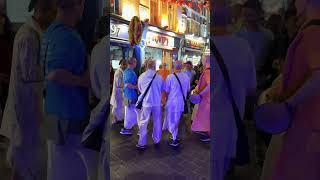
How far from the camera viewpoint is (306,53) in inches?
46.0

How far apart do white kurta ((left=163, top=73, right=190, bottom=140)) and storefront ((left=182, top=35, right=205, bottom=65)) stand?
0.22 ft

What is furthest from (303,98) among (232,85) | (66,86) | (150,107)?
(66,86)

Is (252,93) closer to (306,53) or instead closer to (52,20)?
(306,53)

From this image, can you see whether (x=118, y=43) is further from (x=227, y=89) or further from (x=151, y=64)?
(x=227, y=89)

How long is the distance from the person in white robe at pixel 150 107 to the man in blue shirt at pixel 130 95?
23 mm

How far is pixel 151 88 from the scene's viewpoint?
1.41 meters

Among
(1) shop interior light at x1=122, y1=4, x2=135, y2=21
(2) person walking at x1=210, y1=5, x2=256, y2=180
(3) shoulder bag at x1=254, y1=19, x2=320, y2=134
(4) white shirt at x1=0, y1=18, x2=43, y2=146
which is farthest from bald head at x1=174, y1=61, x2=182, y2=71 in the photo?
(4) white shirt at x1=0, y1=18, x2=43, y2=146

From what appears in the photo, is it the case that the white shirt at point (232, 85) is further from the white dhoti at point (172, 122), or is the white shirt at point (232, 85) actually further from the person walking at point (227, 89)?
the white dhoti at point (172, 122)

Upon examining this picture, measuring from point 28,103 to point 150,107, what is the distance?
575 mm

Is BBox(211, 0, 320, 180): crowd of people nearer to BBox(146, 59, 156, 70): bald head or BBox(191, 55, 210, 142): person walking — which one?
BBox(191, 55, 210, 142): person walking

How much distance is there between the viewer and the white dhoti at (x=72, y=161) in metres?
1.46

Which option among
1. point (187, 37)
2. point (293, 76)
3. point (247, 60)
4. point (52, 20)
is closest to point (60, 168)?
point (52, 20)

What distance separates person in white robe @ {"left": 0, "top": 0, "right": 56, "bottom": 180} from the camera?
1533mm

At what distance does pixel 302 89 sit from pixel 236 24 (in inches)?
12.9
